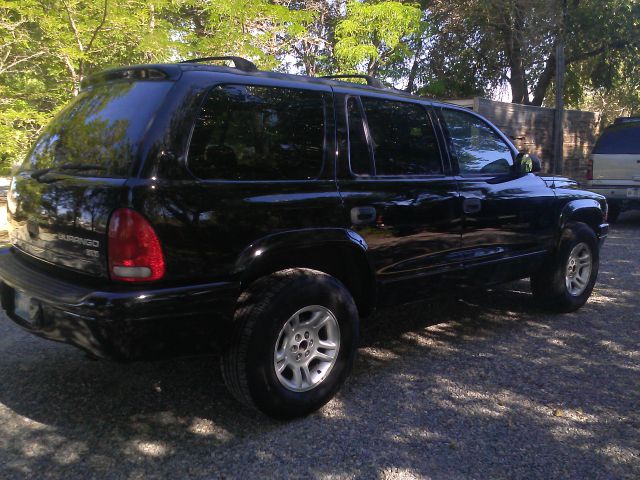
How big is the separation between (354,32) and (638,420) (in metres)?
10.3

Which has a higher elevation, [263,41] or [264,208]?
[263,41]

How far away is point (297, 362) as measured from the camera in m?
3.21

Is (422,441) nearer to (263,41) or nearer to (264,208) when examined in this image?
(264,208)

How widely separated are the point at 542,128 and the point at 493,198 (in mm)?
10657

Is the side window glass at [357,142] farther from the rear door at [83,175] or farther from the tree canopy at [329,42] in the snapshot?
the tree canopy at [329,42]

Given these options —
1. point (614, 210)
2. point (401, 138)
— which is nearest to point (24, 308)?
point (401, 138)

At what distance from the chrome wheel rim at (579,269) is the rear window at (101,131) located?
3996mm

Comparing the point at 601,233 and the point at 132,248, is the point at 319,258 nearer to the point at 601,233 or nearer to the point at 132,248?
the point at 132,248

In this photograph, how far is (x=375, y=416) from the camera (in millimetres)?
3254

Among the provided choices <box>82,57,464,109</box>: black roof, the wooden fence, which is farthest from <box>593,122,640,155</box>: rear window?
<box>82,57,464,109</box>: black roof

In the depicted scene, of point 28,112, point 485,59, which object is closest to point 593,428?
point 28,112

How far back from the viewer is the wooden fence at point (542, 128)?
12180 mm

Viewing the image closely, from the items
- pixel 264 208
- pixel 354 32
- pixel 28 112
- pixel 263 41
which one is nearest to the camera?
pixel 264 208

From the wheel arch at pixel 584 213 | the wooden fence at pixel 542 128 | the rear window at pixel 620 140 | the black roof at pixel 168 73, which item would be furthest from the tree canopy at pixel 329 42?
the wheel arch at pixel 584 213
